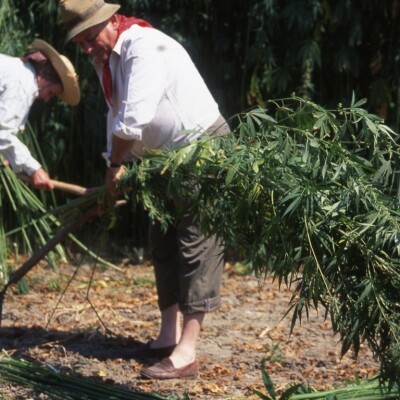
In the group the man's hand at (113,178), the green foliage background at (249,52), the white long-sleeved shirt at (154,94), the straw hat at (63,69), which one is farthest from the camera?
the green foliage background at (249,52)

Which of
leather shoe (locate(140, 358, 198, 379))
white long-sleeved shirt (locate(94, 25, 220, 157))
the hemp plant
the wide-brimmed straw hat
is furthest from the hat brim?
leather shoe (locate(140, 358, 198, 379))

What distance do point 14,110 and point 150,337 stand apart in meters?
1.45

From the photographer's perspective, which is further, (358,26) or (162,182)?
(358,26)

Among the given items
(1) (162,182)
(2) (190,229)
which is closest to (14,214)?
(2) (190,229)

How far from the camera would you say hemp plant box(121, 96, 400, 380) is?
3.35 meters

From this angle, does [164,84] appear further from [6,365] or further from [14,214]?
[14,214]

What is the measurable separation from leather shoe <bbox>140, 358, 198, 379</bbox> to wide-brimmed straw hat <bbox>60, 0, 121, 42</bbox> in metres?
1.60

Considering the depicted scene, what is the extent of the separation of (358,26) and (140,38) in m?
2.84

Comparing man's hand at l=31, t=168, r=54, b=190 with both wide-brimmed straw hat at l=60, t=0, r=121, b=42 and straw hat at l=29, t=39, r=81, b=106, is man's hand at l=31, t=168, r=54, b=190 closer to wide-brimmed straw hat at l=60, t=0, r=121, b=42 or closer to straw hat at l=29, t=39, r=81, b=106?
straw hat at l=29, t=39, r=81, b=106

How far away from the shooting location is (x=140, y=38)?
4.71 metres

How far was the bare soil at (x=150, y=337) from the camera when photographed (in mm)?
4910

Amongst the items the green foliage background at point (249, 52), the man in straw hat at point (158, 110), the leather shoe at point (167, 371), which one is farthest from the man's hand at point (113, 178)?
the green foliage background at point (249, 52)

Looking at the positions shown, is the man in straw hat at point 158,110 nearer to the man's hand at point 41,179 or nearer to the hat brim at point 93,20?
the hat brim at point 93,20

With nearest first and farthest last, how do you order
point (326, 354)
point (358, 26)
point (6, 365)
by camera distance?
point (6, 365) < point (326, 354) < point (358, 26)
